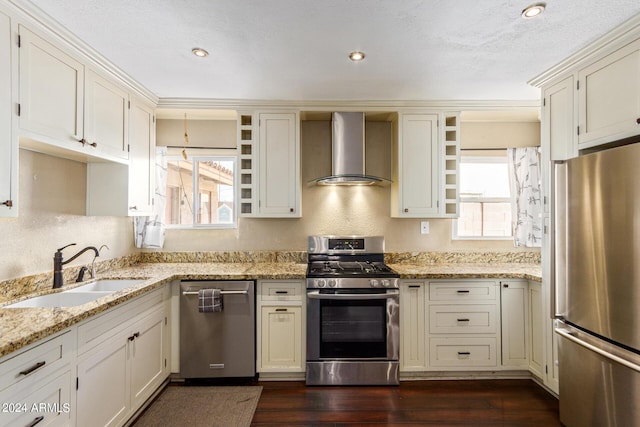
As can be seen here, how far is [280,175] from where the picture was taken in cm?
293

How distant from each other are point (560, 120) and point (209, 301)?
9.51ft

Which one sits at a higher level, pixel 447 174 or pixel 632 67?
pixel 632 67

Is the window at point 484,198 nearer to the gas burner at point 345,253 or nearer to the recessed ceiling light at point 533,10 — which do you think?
the gas burner at point 345,253

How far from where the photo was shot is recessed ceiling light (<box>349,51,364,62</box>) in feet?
6.72

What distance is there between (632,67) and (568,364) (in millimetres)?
1742

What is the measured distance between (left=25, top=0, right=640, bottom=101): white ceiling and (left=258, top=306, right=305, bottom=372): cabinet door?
1868 mm

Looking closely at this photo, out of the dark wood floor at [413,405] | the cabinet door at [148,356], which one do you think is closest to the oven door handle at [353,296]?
the dark wood floor at [413,405]

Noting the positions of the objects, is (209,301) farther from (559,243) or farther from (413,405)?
(559,243)

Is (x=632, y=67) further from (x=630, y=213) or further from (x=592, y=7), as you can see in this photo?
(x=630, y=213)

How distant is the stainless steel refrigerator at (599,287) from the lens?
1.52 m

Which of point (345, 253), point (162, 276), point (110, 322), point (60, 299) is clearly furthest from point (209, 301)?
point (345, 253)

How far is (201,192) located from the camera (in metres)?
3.29

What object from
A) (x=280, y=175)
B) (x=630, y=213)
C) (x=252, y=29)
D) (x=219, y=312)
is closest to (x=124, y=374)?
(x=219, y=312)

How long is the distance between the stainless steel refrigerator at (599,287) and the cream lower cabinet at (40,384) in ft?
8.69
